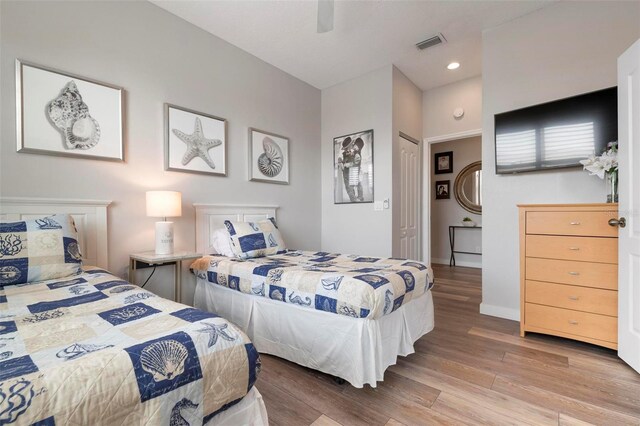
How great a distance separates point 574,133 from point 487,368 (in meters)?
2.06

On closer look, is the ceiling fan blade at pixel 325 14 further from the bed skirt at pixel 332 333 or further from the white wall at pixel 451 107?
the white wall at pixel 451 107

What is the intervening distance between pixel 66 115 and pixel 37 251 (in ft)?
3.47

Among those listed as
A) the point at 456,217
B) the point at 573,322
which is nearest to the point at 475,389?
the point at 573,322

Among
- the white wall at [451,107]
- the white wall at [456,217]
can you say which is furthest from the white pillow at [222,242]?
the white wall at [456,217]

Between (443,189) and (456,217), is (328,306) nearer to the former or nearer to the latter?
(456,217)

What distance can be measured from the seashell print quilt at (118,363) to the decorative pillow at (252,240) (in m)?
1.36

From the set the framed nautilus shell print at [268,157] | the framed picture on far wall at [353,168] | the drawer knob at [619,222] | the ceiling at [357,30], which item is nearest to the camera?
the drawer knob at [619,222]

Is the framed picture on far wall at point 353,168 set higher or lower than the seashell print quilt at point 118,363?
higher

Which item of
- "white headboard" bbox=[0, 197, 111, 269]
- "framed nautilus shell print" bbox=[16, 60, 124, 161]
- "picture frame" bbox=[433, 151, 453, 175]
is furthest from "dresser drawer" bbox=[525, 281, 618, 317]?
"picture frame" bbox=[433, 151, 453, 175]

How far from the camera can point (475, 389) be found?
1.68 m

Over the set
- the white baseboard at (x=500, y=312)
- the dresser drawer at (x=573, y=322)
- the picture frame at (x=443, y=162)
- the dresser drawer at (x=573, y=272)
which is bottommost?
the white baseboard at (x=500, y=312)

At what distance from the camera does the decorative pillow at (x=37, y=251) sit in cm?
146

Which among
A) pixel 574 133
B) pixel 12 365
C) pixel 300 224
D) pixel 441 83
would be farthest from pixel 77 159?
pixel 441 83

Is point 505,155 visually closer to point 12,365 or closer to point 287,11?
point 287,11
